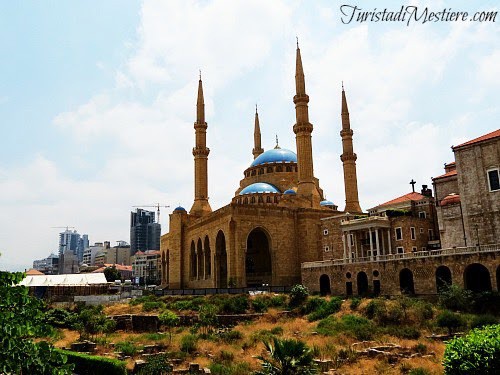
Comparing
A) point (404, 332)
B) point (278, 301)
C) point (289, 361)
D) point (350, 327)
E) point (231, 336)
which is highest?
point (278, 301)

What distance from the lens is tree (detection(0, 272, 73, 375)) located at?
237 inches

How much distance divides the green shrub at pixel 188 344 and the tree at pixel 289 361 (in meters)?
10.5

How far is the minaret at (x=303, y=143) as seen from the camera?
45.7m

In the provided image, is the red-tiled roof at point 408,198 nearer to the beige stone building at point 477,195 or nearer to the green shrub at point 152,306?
the beige stone building at point 477,195

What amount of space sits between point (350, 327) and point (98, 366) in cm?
1431

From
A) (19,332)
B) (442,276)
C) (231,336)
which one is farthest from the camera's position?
(442,276)

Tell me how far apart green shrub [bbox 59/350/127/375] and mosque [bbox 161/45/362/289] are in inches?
889

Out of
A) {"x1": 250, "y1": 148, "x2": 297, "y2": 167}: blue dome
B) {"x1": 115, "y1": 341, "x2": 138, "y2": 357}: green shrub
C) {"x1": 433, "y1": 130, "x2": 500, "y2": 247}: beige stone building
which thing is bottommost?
{"x1": 115, "y1": 341, "x2": 138, "y2": 357}: green shrub

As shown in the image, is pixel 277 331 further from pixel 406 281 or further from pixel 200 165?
pixel 200 165

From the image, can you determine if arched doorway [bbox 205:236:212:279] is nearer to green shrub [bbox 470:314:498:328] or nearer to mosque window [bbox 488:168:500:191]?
mosque window [bbox 488:168:500:191]

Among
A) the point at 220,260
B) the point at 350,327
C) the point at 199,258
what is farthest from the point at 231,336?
the point at 199,258

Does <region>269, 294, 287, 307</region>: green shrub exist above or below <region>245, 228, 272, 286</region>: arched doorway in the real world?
below

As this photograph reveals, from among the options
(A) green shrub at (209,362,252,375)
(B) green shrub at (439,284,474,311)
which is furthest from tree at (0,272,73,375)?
(B) green shrub at (439,284,474,311)

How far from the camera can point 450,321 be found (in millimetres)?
23031
